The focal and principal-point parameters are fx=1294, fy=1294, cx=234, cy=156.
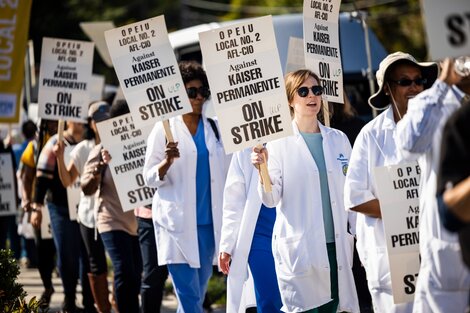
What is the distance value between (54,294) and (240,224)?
6.89 metres

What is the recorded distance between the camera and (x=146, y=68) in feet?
33.2

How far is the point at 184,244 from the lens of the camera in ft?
31.8

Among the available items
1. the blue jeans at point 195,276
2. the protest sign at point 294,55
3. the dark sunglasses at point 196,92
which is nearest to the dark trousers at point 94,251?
the blue jeans at point 195,276

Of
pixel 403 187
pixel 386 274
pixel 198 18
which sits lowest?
pixel 386 274

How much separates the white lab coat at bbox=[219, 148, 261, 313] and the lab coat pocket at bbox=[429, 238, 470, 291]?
2.66 m

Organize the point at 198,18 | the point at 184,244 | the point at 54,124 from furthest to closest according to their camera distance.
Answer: the point at 198,18 < the point at 54,124 < the point at 184,244

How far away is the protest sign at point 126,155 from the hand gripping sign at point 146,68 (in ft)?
3.79

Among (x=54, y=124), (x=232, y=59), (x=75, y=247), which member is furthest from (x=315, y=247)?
(x=54, y=124)

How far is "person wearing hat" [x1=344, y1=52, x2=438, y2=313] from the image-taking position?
24.2ft

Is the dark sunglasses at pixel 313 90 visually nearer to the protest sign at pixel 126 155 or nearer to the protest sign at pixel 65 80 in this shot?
the protest sign at pixel 126 155

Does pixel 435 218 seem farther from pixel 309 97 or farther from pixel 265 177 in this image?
pixel 309 97

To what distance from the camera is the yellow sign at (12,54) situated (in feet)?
29.4

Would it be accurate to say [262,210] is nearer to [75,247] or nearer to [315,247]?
[315,247]

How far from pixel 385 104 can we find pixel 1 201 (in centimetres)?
585
